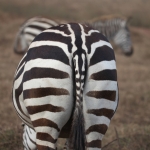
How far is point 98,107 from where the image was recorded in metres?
2.91

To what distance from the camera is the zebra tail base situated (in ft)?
9.23

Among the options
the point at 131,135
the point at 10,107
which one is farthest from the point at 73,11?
the point at 131,135

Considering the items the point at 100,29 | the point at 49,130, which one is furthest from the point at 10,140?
the point at 100,29

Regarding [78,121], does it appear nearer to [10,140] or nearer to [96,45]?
[96,45]

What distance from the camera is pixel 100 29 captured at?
1187cm

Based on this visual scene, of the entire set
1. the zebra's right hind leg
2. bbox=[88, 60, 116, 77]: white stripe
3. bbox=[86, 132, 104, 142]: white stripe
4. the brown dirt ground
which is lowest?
the brown dirt ground

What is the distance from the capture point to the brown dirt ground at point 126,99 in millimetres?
5449

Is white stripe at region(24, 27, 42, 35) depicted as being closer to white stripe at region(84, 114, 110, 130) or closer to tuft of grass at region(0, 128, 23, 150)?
tuft of grass at region(0, 128, 23, 150)

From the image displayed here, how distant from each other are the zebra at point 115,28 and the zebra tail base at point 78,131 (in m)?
8.82

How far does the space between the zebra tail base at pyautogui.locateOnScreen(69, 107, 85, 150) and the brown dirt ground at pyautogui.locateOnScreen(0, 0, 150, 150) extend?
6.83 ft

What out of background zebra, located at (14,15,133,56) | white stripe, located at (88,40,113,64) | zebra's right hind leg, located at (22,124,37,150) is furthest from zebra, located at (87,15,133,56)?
white stripe, located at (88,40,113,64)

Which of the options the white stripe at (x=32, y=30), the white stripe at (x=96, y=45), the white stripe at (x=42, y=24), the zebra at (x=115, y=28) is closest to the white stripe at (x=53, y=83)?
the white stripe at (x=96, y=45)

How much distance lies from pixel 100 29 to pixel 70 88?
918cm

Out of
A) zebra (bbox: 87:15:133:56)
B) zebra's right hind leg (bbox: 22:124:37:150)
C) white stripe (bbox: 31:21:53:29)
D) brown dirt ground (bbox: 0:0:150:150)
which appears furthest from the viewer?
zebra (bbox: 87:15:133:56)
